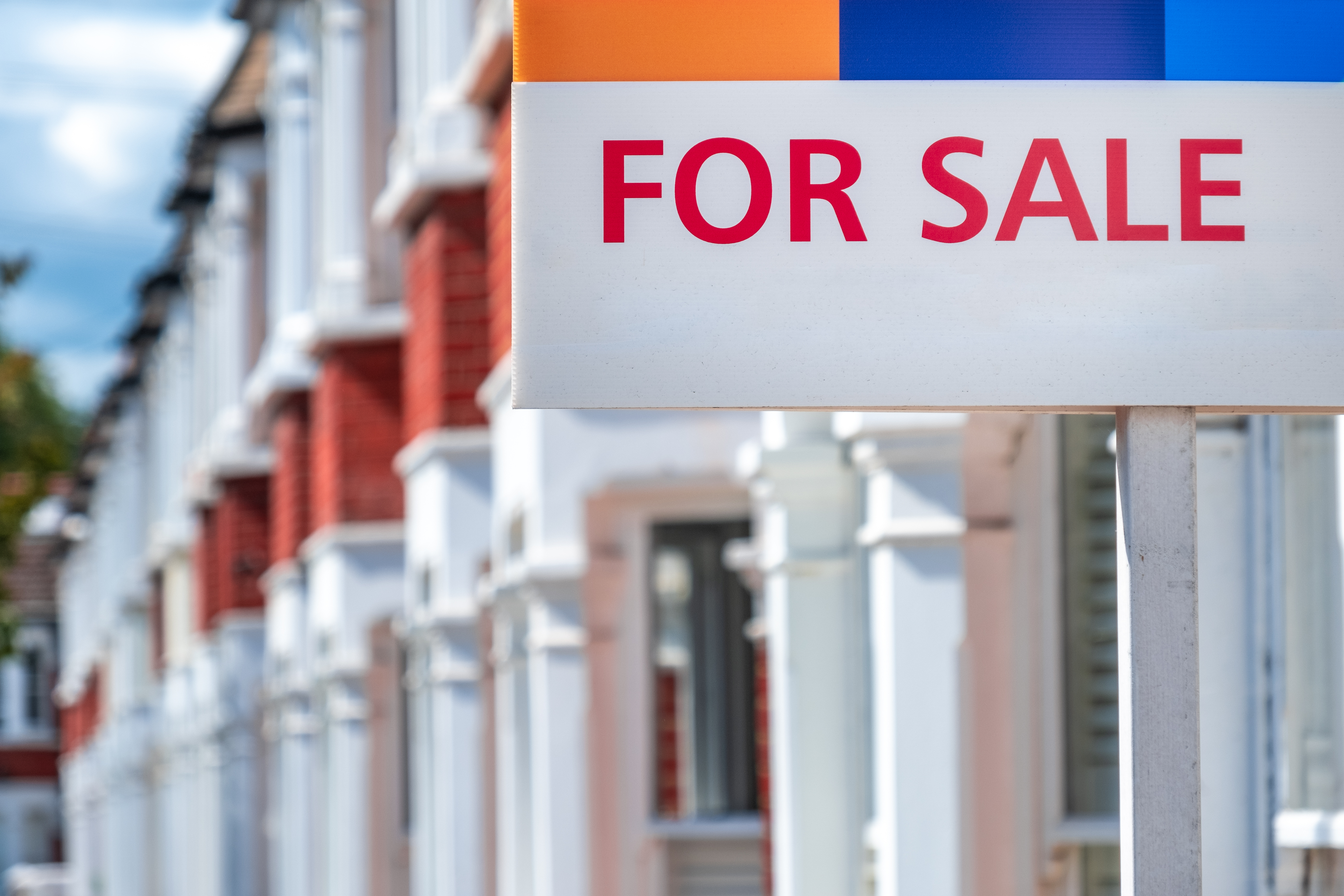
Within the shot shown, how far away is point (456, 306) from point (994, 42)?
271 inches

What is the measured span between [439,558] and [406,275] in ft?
4.97

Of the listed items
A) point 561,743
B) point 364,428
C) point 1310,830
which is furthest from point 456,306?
point 1310,830

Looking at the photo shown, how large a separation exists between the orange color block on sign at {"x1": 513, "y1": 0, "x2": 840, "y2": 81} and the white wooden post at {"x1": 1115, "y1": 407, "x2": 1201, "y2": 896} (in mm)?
769

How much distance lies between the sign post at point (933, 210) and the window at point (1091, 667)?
2.90 m

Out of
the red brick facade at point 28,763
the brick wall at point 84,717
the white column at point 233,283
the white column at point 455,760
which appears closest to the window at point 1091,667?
the white column at point 455,760

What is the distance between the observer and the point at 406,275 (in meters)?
11.5

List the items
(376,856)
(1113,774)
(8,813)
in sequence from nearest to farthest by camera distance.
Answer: (1113,774), (376,856), (8,813)

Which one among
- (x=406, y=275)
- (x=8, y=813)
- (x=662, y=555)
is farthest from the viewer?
(x=8, y=813)

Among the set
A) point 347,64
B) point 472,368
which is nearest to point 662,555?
point 472,368

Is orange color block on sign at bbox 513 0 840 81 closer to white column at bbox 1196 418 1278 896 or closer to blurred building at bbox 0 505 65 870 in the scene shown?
white column at bbox 1196 418 1278 896

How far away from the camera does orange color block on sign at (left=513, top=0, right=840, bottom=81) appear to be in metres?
3.41

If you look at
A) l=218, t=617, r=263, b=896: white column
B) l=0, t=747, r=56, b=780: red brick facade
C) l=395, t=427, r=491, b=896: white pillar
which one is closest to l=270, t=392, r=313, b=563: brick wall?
l=218, t=617, r=263, b=896: white column

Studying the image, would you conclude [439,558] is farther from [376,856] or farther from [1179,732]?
[1179,732]

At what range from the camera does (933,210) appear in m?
3.41
